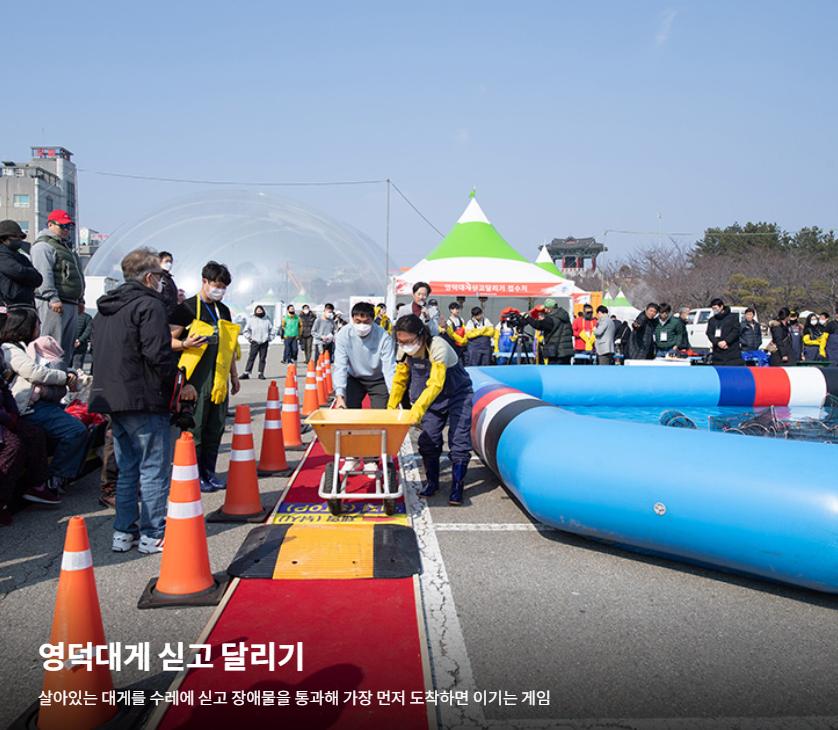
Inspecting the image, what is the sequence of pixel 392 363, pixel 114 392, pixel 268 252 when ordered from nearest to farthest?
pixel 114 392 → pixel 392 363 → pixel 268 252

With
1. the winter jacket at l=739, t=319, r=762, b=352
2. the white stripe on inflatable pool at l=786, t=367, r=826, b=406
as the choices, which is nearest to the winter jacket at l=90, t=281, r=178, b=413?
the white stripe on inflatable pool at l=786, t=367, r=826, b=406

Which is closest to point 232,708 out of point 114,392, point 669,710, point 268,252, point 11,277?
point 669,710

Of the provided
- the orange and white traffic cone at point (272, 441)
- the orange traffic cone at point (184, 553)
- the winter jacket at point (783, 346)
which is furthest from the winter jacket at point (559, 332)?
the orange traffic cone at point (184, 553)

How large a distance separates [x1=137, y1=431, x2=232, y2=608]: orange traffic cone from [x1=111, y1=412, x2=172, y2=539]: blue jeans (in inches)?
26.9

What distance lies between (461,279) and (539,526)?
43.1 ft

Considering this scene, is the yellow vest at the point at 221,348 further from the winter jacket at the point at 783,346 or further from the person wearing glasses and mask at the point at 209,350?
the winter jacket at the point at 783,346

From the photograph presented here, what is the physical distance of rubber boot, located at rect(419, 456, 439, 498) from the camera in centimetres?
596

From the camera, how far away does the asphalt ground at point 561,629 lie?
2738 mm

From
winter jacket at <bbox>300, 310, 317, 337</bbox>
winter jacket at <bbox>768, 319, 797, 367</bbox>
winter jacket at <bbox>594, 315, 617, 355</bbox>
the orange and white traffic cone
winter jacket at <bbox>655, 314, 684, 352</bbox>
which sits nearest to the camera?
the orange and white traffic cone

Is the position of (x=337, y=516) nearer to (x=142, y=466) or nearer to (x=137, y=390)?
(x=142, y=466)

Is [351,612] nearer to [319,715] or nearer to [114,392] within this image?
[319,715]

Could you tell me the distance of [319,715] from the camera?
260cm

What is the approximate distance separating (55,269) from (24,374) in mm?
2751

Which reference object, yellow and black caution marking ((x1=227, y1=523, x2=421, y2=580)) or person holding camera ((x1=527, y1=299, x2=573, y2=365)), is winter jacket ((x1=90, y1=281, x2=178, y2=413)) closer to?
yellow and black caution marking ((x1=227, y1=523, x2=421, y2=580))
